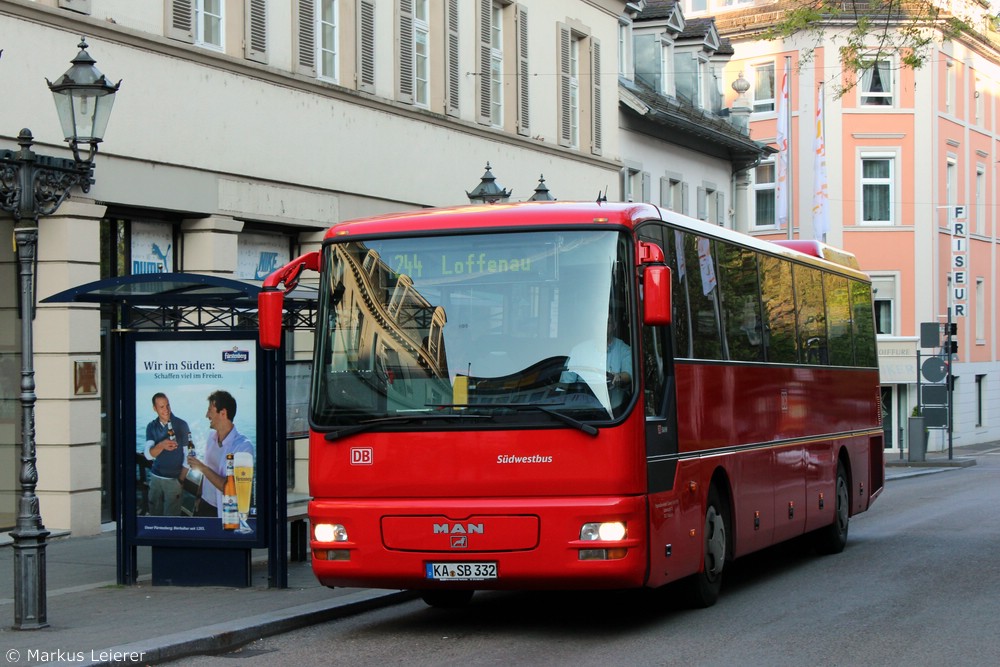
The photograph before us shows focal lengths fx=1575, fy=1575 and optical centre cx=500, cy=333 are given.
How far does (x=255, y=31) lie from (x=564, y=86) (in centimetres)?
1132

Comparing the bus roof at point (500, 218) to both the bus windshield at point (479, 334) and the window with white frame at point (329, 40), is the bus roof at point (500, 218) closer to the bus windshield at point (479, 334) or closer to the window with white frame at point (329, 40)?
the bus windshield at point (479, 334)

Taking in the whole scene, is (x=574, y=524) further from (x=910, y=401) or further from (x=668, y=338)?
(x=910, y=401)

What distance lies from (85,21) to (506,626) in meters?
9.74

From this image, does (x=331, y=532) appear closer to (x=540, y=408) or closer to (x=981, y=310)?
(x=540, y=408)

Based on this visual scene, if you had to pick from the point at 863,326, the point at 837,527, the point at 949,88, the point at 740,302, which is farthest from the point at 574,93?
the point at 949,88

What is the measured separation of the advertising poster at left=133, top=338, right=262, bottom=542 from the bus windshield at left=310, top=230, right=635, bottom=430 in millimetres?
2349

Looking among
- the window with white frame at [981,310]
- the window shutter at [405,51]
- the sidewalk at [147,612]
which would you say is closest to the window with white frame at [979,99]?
the window with white frame at [981,310]

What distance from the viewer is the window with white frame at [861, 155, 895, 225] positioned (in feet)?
185

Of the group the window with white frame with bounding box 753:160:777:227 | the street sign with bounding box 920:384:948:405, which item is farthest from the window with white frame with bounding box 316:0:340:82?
the window with white frame with bounding box 753:160:777:227

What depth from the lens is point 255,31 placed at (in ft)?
70.4

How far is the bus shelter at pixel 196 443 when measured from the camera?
1312 centimetres

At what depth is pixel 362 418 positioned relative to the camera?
10.8 m

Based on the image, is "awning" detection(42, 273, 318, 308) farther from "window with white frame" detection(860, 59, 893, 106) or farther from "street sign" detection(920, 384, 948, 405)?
"window with white frame" detection(860, 59, 893, 106)

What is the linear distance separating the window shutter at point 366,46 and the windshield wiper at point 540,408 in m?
14.2
